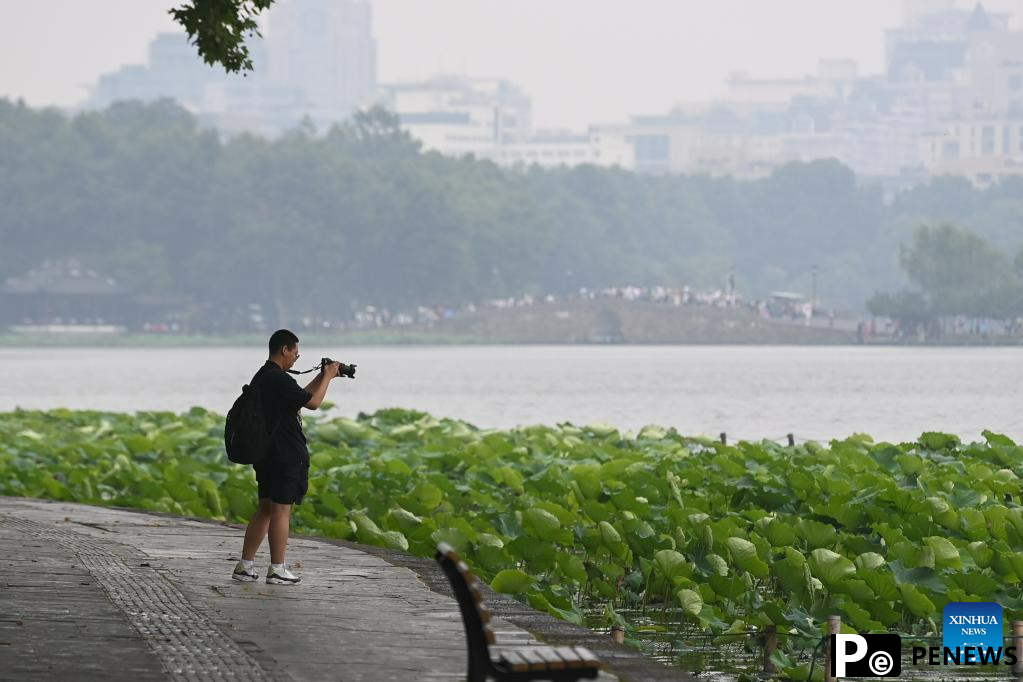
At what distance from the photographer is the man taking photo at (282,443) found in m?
10.8

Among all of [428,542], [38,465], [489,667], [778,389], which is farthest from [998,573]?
[778,389]

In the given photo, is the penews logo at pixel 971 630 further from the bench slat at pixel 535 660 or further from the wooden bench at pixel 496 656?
the bench slat at pixel 535 660

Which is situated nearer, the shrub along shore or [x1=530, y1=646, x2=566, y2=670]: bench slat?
[x1=530, y1=646, x2=566, y2=670]: bench slat

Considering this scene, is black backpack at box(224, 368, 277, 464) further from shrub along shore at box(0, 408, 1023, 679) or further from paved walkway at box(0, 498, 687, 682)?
shrub along shore at box(0, 408, 1023, 679)

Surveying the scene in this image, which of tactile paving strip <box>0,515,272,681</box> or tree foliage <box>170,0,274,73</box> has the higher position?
tree foliage <box>170,0,274,73</box>

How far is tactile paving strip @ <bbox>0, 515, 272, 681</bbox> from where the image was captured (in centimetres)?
859

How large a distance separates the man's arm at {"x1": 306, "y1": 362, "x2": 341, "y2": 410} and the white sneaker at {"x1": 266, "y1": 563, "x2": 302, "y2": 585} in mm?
1031

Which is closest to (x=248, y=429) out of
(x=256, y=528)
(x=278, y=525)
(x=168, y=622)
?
(x=278, y=525)

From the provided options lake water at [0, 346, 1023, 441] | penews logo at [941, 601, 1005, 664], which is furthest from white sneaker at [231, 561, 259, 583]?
lake water at [0, 346, 1023, 441]

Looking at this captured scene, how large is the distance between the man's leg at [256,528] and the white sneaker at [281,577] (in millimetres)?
153

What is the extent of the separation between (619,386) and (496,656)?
75.3 m

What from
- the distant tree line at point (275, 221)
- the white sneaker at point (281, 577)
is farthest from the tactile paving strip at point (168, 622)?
the distant tree line at point (275, 221)

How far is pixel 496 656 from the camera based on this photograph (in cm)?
749

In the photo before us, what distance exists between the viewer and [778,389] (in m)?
78.8
